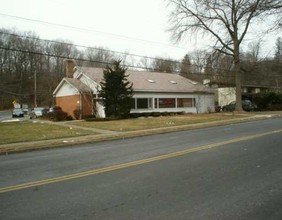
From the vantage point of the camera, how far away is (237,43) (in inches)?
1663

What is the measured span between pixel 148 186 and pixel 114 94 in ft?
90.8

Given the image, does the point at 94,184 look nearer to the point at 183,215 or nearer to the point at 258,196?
the point at 183,215

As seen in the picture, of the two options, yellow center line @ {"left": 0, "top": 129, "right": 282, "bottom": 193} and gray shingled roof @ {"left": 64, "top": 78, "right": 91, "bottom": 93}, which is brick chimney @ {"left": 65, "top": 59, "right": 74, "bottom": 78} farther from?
yellow center line @ {"left": 0, "top": 129, "right": 282, "bottom": 193}

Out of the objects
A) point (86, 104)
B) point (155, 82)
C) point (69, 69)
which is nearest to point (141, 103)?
point (155, 82)

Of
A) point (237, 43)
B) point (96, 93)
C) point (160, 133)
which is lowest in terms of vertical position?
point (160, 133)

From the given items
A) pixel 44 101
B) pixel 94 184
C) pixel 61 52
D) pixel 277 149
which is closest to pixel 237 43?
pixel 277 149

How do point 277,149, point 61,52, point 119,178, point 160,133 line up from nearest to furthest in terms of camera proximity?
point 119,178, point 277,149, point 160,133, point 61,52

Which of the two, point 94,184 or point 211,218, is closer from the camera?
point 211,218

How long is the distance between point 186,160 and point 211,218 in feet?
17.1

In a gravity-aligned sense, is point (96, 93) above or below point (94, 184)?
above

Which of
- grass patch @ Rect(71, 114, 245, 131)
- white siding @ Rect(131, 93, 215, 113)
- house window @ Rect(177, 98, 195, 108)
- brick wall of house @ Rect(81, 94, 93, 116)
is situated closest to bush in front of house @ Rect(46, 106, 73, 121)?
brick wall of house @ Rect(81, 94, 93, 116)

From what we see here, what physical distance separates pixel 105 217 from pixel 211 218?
5.09 feet

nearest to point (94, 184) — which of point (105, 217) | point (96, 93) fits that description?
point (105, 217)

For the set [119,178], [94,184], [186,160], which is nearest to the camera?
[94,184]
